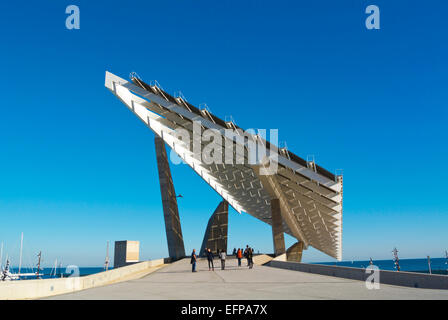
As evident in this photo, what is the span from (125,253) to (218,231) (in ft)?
38.6

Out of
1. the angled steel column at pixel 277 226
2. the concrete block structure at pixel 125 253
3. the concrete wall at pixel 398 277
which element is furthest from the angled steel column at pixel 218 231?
the concrete wall at pixel 398 277

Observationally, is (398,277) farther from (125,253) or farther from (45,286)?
(125,253)

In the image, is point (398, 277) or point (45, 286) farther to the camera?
point (398, 277)

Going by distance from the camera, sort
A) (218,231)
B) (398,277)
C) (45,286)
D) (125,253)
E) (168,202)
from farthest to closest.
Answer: (218,231)
(125,253)
(168,202)
(398,277)
(45,286)

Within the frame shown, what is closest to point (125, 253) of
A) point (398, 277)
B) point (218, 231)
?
point (218, 231)

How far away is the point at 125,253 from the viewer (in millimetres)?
30703

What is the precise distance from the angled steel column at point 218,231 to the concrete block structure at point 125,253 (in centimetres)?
953

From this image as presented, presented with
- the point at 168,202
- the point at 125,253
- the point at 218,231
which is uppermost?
the point at 168,202

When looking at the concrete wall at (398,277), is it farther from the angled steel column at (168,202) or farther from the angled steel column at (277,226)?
the angled steel column at (168,202)

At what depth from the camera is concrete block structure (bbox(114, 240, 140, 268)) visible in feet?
101

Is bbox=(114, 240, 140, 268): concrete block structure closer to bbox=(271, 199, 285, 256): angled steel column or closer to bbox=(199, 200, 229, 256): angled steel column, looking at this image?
bbox=(199, 200, 229, 256): angled steel column

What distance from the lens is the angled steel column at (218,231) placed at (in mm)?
39125

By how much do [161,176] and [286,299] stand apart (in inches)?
920
